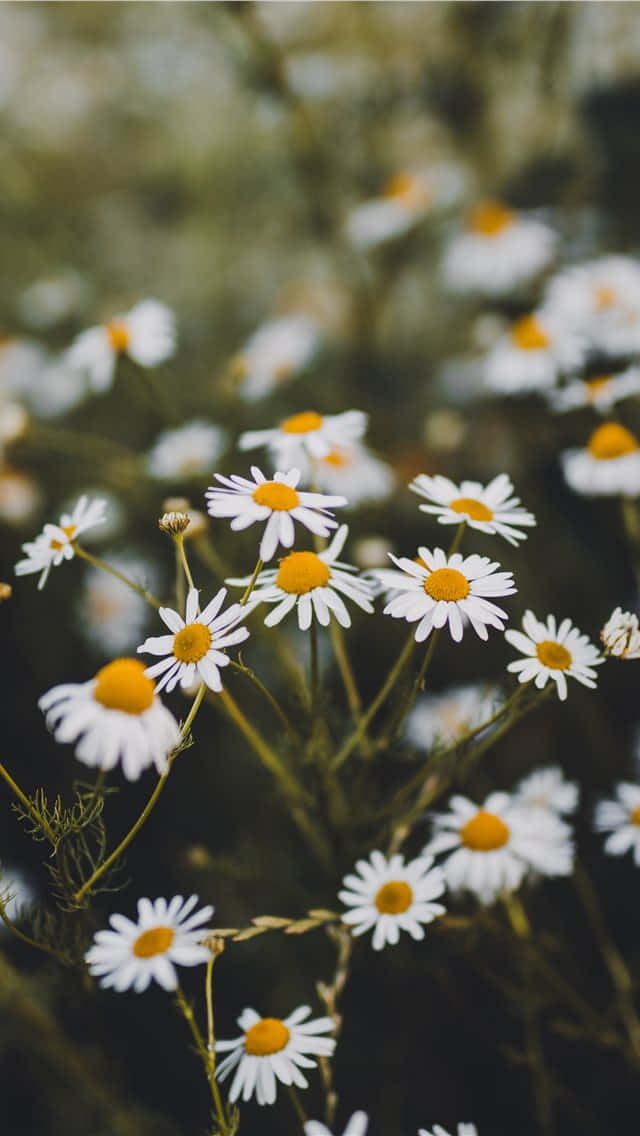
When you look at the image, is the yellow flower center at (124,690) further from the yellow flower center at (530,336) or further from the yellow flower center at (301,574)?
the yellow flower center at (530,336)

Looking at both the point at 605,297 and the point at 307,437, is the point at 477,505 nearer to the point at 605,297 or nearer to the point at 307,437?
the point at 307,437

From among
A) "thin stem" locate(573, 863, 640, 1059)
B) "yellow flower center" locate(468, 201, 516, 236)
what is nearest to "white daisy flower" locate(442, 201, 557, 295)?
"yellow flower center" locate(468, 201, 516, 236)

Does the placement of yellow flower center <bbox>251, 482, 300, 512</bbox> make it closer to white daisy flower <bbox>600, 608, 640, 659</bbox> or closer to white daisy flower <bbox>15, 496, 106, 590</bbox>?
white daisy flower <bbox>15, 496, 106, 590</bbox>

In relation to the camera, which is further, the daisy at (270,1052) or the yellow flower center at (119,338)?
the yellow flower center at (119,338)

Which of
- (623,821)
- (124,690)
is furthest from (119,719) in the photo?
(623,821)

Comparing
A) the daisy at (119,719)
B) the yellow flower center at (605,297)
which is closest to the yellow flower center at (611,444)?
the yellow flower center at (605,297)

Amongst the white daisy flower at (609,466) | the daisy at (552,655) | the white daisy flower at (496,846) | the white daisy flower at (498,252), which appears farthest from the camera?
the white daisy flower at (498,252)

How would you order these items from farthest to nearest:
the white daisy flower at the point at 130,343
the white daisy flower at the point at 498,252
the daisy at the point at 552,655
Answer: the white daisy flower at the point at 498,252 < the white daisy flower at the point at 130,343 < the daisy at the point at 552,655
